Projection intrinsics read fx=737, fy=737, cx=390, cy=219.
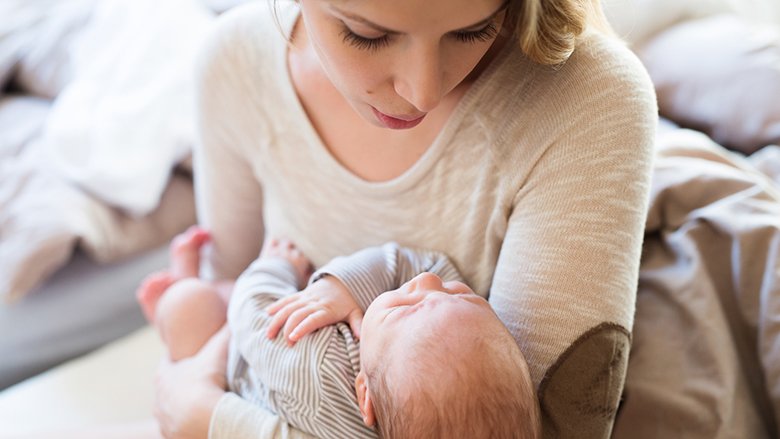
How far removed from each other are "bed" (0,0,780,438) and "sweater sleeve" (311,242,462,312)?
0.37 metres

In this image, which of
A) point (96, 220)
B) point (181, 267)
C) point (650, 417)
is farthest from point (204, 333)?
point (650, 417)

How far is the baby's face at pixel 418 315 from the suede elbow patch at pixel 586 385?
11cm

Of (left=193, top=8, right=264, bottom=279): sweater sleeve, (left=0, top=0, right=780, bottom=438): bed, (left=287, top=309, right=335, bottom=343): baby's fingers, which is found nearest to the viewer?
(left=287, top=309, right=335, bottom=343): baby's fingers

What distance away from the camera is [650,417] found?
1.14 meters

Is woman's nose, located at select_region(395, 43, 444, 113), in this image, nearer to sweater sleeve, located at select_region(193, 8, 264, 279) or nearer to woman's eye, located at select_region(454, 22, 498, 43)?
woman's eye, located at select_region(454, 22, 498, 43)

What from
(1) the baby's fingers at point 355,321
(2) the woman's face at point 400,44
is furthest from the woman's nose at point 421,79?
(1) the baby's fingers at point 355,321

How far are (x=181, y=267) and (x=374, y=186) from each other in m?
0.60

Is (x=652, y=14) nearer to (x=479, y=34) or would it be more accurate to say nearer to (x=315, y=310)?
(x=479, y=34)

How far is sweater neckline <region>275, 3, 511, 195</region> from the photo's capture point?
1.05 m

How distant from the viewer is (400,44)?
872 millimetres

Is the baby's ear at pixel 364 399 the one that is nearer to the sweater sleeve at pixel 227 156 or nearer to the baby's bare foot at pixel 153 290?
the sweater sleeve at pixel 227 156

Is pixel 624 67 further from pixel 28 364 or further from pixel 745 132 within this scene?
pixel 28 364

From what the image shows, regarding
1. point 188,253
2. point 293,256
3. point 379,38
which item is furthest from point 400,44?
point 188,253

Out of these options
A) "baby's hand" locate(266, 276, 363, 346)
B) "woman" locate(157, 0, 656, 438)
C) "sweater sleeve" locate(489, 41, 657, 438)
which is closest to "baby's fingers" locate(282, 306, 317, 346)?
"baby's hand" locate(266, 276, 363, 346)
